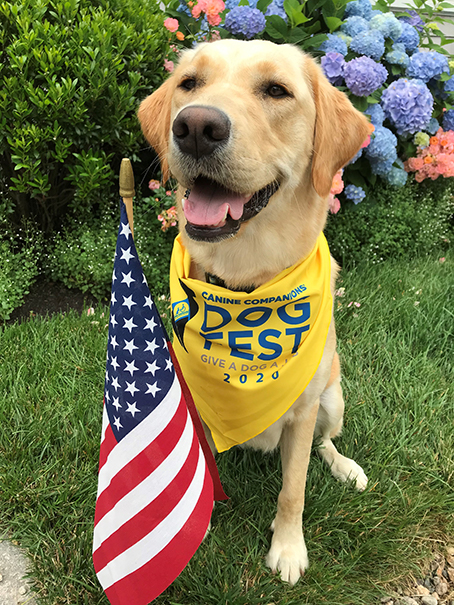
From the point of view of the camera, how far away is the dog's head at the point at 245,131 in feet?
4.88

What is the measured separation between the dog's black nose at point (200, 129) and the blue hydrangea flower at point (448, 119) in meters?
4.16

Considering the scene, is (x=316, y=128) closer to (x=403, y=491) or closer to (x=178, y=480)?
(x=178, y=480)

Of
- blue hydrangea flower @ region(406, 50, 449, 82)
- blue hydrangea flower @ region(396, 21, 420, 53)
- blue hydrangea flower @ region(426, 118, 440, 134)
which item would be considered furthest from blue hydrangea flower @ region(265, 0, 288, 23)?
blue hydrangea flower @ region(426, 118, 440, 134)

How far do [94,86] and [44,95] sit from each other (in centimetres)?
33

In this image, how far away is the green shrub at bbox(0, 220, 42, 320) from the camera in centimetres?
325

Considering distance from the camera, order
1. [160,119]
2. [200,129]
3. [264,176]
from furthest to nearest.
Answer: [160,119] → [264,176] → [200,129]

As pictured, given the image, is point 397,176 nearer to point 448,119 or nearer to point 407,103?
point 407,103

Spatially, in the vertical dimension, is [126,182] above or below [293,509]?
above

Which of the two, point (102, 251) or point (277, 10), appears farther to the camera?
point (277, 10)

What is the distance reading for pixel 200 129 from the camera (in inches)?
56.6

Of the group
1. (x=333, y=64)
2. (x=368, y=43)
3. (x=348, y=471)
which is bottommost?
(x=348, y=471)

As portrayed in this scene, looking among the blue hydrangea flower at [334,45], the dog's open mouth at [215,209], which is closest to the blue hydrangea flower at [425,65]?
the blue hydrangea flower at [334,45]

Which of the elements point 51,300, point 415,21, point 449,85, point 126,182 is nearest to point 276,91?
point 126,182

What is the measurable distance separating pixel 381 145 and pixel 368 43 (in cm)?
90
